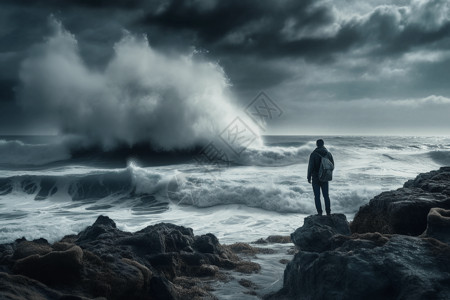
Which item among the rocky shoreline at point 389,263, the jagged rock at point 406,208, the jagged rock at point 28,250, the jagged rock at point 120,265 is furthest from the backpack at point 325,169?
A: the jagged rock at point 28,250

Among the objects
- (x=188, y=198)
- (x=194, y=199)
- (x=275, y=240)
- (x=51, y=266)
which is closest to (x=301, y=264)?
(x=51, y=266)

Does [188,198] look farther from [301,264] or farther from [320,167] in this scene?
[301,264]

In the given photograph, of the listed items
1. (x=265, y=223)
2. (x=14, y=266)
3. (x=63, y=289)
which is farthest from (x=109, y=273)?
(x=265, y=223)

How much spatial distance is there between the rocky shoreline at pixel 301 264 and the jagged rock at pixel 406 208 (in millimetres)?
16

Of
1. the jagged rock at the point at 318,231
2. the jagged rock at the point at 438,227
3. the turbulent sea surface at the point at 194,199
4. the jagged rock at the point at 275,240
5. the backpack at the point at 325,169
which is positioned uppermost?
the backpack at the point at 325,169

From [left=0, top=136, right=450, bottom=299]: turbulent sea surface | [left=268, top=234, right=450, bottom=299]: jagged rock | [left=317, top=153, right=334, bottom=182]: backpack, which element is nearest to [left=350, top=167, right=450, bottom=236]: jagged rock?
[left=317, top=153, right=334, bottom=182]: backpack

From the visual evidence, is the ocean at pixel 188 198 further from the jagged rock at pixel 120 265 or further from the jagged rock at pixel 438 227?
the jagged rock at pixel 438 227

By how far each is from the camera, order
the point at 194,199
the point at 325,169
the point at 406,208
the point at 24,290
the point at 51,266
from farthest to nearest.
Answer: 1. the point at 194,199
2. the point at 325,169
3. the point at 406,208
4. the point at 51,266
5. the point at 24,290

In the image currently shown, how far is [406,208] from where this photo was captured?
18.9ft

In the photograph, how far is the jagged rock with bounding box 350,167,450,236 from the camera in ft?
18.7

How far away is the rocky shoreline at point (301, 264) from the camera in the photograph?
375 centimetres

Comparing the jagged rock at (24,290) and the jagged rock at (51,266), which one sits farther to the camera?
the jagged rock at (51,266)

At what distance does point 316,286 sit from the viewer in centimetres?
422

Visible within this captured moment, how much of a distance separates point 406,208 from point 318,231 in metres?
1.48
